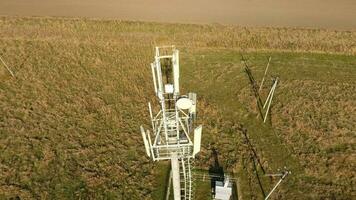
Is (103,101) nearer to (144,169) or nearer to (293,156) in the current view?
(144,169)

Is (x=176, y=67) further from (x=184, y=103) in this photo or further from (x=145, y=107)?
(x=145, y=107)

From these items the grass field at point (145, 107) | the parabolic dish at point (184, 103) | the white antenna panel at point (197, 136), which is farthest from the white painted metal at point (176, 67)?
the grass field at point (145, 107)

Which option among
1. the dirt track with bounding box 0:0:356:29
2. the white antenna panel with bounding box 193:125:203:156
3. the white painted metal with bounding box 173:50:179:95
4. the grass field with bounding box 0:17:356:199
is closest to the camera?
the white painted metal with bounding box 173:50:179:95

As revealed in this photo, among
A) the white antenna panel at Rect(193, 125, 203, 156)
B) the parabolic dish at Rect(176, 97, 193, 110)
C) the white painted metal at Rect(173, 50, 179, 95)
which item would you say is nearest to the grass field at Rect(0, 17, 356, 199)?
the white antenna panel at Rect(193, 125, 203, 156)

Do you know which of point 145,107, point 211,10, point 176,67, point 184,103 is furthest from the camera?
point 211,10

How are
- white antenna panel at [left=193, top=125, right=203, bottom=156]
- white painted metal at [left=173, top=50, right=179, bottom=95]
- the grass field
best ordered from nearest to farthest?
1. white painted metal at [left=173, top=50, right=179, bottom=95]
2. white antenna panel at [left=193, top=125, right=203, bottom=156]
3. the grass field

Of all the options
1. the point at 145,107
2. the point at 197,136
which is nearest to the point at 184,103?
the point at 197,136

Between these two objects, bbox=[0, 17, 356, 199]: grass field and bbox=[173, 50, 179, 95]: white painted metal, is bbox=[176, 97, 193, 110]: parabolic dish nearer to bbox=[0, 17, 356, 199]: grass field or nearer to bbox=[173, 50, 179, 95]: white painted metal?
bbox=[173, 50, 179, 95]: white painted metal
